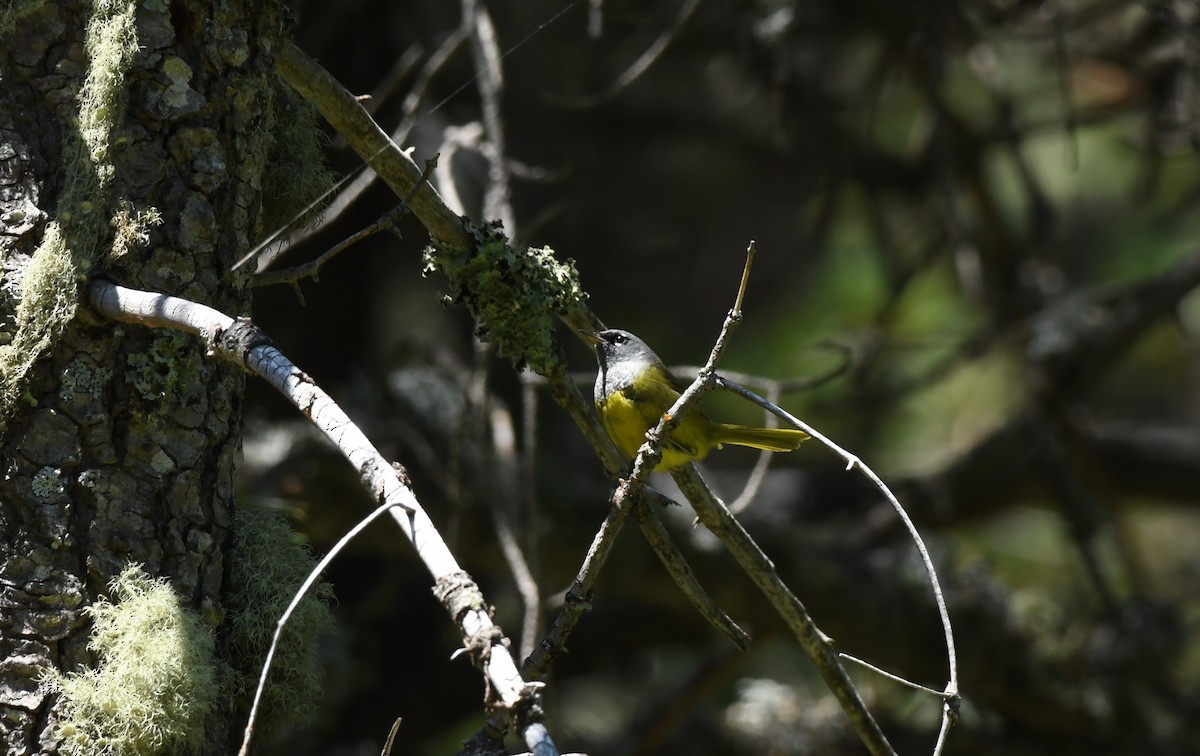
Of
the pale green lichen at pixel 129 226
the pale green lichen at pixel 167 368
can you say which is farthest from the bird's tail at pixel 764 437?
the pale green lichen at pixel 129 226

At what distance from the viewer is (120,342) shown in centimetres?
175

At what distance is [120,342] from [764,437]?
1.77 meters

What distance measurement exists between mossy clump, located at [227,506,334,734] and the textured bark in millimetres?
39

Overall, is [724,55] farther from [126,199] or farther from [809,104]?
[126,199]

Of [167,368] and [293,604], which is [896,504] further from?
[167,368]

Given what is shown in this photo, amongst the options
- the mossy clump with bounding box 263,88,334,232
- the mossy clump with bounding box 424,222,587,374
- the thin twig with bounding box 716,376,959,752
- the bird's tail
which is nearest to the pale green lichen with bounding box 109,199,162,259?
the mossy clump with bounding box 263,88,334,232

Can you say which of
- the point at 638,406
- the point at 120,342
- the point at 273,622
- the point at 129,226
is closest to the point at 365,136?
the point at 129,226

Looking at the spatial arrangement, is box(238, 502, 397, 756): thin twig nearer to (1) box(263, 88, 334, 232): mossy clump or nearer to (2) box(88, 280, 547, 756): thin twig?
(2) box(88, 280, 547, 756): thin twig

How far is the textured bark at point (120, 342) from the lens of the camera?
5.35ft

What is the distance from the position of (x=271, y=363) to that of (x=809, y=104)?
141 inches

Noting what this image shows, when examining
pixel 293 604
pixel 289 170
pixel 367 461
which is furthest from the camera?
pixel 289 170

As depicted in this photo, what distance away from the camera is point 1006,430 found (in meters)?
4.57

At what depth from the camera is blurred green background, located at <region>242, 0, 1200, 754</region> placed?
4.08 meters

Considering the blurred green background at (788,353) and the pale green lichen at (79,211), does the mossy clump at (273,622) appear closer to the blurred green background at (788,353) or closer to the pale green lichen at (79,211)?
the pale green lichen at (79,211)
